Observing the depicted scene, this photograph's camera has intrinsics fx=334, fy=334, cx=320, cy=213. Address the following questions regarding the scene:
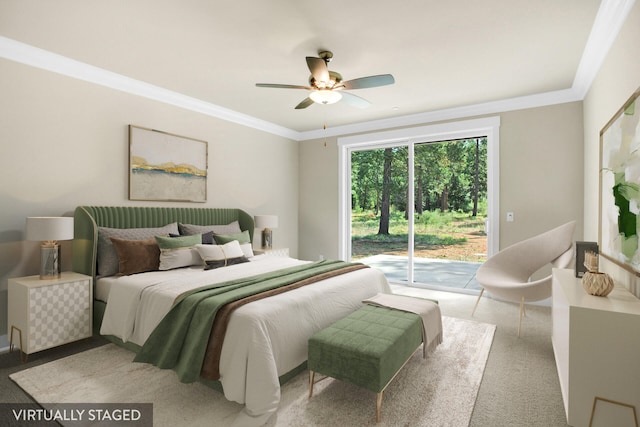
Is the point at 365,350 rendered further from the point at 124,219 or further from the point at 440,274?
the point at 440,274

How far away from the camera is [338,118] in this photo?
206 inches

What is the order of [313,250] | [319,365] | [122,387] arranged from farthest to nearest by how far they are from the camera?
[313,250], [122,387], [319,365]

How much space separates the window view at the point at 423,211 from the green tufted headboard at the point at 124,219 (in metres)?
2.09

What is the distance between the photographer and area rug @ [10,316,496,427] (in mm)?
1938

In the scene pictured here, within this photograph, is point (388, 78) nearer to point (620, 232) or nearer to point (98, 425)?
point (620, 232)

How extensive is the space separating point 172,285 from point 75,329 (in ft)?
3.25

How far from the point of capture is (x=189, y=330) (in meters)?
2.22

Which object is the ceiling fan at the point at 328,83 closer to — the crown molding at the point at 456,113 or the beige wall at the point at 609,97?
the beige wall at the point at 609,97

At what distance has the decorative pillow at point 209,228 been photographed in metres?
3.96

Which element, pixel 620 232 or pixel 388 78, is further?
pixel 388 78

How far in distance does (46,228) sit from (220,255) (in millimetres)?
1476

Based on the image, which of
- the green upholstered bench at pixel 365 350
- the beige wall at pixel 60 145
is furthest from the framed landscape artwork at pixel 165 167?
the green upholstered bench at pixel 365 350

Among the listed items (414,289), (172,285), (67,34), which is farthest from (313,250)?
(67,34)

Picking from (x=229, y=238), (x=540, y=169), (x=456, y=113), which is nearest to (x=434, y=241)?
(x=540, y=169)
